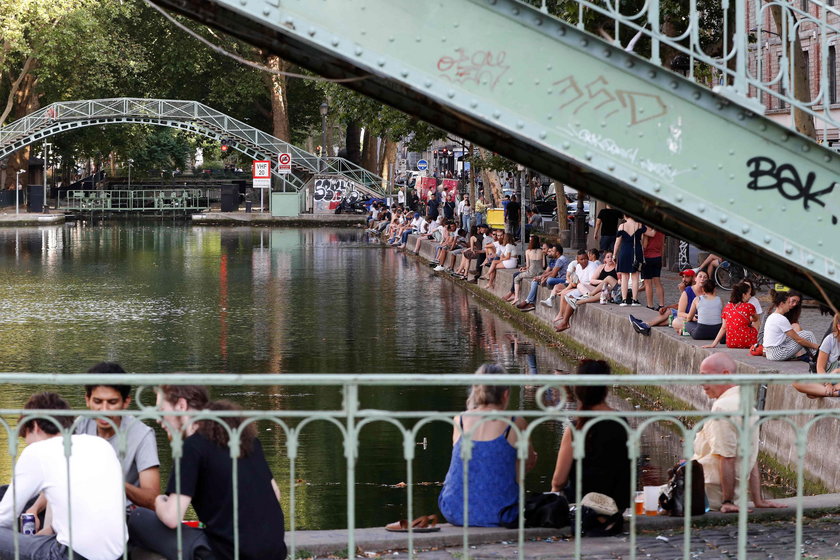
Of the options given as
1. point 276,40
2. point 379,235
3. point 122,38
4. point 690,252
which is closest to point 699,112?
point 276,40

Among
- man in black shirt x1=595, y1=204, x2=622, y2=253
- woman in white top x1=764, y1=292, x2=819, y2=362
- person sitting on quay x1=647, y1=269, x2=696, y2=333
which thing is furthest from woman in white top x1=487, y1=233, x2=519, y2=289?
woman in white top x1=764, y1=292, x2=819, y2=362

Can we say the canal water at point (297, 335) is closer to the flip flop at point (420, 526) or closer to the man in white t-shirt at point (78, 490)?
the man in white t-shirt at point (78, 490)

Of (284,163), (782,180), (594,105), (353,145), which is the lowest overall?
(782,180)

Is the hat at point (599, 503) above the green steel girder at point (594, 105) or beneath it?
beneath

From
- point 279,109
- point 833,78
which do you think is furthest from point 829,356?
point 279,109

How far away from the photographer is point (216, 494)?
702 cm

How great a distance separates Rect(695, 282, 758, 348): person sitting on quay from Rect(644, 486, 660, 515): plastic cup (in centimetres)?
672

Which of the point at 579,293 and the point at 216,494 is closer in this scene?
the point at 216,494

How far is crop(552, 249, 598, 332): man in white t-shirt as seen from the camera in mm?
22703

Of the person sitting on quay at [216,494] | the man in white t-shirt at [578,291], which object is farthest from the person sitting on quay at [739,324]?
the person sitting on quay at [216,494]

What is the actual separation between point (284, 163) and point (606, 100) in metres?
57.8

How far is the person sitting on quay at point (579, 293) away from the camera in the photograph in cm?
2262

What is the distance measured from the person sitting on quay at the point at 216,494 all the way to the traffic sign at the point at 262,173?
58561 millimetres

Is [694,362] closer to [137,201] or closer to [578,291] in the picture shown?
[578,291]
